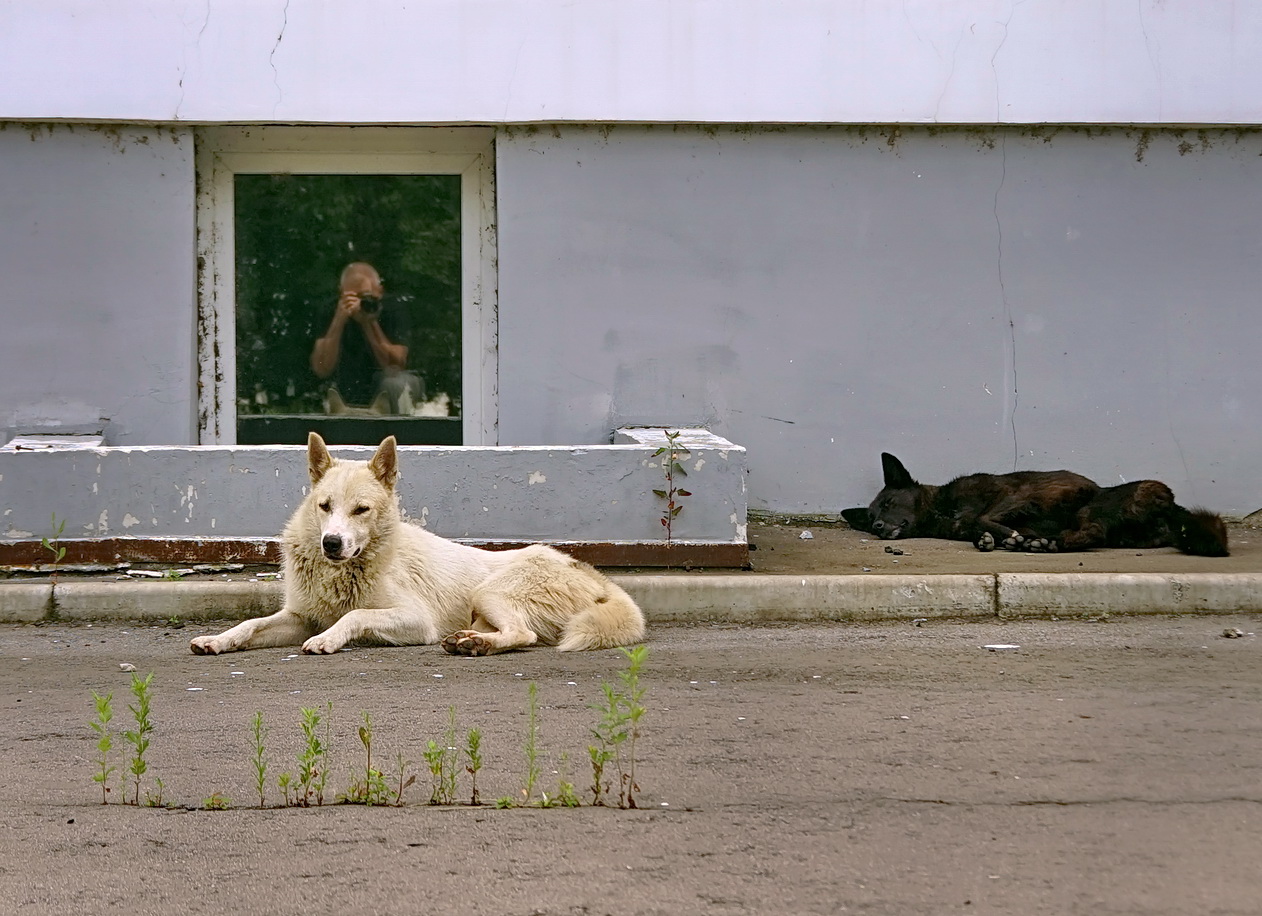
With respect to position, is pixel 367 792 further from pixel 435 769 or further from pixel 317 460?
pixel 317 460

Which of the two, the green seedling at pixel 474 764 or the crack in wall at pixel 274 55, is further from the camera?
the crack in wall at pixel 274 55

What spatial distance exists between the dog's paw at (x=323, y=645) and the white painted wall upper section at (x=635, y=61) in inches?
208

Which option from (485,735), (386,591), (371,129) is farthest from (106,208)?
(485,735)

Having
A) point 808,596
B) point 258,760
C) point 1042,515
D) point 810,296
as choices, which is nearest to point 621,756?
point 258,760

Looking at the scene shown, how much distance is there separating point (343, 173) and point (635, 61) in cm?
260

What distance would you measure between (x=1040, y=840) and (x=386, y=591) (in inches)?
157

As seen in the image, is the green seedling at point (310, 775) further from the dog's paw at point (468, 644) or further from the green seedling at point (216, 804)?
the dog's paw at point (468, 644)

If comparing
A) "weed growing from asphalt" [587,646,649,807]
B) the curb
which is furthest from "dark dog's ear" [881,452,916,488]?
"weed growing from asphalt" [587,646,649,807]

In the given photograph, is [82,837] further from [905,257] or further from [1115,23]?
[1115,23]

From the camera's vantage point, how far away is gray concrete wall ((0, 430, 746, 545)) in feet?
27.3

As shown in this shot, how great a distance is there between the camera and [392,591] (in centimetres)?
688

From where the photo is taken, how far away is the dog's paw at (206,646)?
21.8ft

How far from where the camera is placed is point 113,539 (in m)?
8.30

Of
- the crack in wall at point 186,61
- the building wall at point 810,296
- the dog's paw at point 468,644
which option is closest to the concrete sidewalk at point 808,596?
the dog's paw at point 468,644
